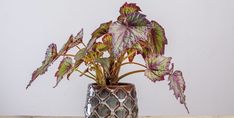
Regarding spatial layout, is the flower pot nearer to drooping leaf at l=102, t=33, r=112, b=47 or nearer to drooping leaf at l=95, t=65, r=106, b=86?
drooping leaf at l=95, t=65, r=106, b=86

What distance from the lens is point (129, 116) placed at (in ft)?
3.04

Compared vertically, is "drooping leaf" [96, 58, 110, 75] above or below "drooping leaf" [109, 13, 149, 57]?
below

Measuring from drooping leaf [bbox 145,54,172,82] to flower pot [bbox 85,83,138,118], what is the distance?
4.0 inches

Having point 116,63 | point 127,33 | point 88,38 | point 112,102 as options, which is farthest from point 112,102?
point 88,38

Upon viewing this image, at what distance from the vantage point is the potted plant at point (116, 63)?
0.83 m

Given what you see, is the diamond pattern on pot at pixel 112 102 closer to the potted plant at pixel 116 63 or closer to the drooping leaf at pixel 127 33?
the potted plant at pixel 116 63

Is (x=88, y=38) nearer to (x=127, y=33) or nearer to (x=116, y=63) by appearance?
(x=116, y=63)

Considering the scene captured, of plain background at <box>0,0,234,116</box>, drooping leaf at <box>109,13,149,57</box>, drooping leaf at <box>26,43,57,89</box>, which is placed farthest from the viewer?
plain background at <box>0,0,234,116</box>

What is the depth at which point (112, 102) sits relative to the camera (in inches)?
36.1

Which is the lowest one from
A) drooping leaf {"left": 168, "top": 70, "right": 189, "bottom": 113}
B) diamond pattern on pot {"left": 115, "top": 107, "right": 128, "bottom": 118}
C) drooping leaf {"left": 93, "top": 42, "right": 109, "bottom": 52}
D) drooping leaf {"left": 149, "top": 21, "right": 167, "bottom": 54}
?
diamond pattern on pot {"left": 115, "top": 107, "right": 128, "bottom": 118}

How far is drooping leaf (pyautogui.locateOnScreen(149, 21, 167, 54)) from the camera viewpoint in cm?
90

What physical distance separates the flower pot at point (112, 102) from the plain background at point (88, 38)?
3.31 feet

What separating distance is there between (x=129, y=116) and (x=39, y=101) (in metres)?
1.16

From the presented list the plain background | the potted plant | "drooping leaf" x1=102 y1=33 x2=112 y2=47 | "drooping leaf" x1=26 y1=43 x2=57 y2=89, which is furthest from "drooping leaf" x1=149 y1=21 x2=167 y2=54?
the plain background
